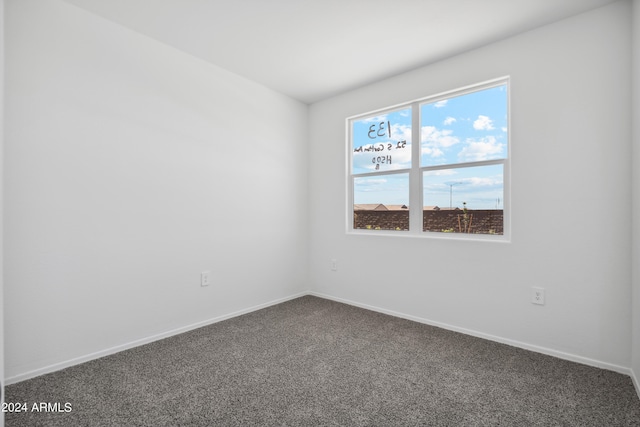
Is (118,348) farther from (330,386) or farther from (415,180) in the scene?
(415,180)

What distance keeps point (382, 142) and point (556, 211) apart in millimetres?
1691

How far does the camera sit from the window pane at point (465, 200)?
2.64 meters

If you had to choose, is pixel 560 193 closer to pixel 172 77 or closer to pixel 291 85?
pixel 291 85

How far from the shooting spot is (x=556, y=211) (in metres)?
2.28

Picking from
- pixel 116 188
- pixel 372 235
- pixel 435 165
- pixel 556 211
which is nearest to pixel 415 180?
pixel 435 165

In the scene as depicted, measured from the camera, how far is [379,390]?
1.86 metres

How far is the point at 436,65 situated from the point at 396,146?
0.81 m

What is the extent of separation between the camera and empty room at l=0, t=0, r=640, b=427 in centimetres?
188

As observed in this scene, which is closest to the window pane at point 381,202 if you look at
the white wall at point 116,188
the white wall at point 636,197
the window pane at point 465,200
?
the window pane at point 465,200

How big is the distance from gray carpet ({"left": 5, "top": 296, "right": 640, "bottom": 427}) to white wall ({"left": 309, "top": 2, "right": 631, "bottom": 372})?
0.24 meters

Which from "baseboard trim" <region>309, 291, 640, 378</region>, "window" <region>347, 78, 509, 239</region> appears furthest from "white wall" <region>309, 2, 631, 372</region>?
"window" <region>347, 78, 509, 239</region>

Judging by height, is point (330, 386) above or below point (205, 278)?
below

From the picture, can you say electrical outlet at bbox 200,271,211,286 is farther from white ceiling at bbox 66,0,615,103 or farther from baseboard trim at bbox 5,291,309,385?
white ceiling at bbox 66,0,615,103

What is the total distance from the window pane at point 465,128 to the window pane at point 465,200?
0.39ft
